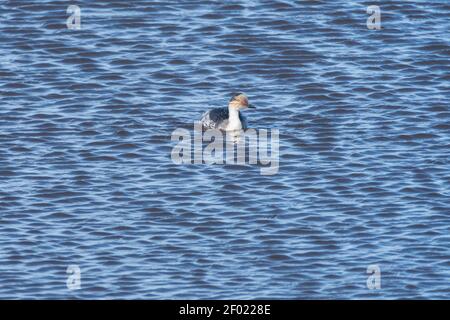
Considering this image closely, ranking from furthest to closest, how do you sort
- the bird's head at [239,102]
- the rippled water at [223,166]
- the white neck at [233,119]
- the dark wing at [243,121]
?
the dark wing at [243,121]
the white neck at [233,119]
the bird's head at [239,102]
the rippled water at [223,166]

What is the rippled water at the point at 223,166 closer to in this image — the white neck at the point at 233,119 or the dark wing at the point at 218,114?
the dark wing at the point at 218,114

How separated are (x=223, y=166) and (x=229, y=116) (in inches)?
70.4

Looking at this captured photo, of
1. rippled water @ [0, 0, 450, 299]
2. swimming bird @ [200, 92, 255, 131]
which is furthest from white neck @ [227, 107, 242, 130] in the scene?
rippled water @ [0, 0, 450, 299]

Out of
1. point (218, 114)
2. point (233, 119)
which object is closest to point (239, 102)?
point (233, 119)

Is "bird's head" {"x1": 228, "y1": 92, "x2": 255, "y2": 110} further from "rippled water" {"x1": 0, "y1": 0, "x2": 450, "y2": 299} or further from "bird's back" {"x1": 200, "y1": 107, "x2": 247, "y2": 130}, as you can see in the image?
"rippled water" {"x1": 0, "y1": 0, "x2": 450, "y2": 299}

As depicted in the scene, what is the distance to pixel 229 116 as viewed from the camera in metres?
21.5

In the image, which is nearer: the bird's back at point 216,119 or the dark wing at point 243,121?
the bird's back at point 216,119

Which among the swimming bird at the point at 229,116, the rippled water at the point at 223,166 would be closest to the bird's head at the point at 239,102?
the swimming bird at the point at 229,116

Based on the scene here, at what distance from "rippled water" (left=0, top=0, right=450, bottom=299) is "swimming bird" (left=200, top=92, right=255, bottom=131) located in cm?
34

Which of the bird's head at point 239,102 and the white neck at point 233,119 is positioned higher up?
the bird's head at point 239,102

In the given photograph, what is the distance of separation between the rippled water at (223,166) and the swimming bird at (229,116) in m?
0.34

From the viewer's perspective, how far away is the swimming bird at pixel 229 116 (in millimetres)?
21359

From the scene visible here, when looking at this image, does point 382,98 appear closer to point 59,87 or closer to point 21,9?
point 59,87

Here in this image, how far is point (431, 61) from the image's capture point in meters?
23.6
